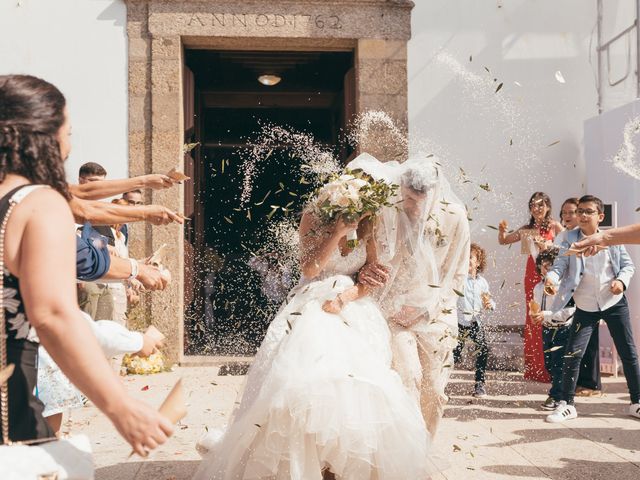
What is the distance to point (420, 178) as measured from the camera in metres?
4.31

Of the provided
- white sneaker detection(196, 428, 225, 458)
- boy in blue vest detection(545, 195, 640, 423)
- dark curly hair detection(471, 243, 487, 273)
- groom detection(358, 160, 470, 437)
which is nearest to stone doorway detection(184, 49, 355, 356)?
dark curly hair detection(471, 243, 487, 273)

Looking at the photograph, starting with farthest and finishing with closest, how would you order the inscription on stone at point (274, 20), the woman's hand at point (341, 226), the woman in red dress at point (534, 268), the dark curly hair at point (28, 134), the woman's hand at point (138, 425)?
the inscription on stone at point (274, 20)
the woman in red dress at point (534, 268)
the woman's hand at point (341, 226)
the dark curly hair at point (28, 134)
the woman's hand at point (138, 425)

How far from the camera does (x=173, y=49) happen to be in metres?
8.41

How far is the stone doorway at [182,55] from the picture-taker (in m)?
8.34

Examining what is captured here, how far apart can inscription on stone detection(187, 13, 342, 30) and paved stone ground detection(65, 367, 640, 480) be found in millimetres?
4110

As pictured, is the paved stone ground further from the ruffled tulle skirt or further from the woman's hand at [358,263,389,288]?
the woman's hand at [358,263,389,288]

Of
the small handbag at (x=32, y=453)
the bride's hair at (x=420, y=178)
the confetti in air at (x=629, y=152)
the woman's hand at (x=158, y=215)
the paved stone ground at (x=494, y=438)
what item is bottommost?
the paved stone ground at (x=494, y=438)

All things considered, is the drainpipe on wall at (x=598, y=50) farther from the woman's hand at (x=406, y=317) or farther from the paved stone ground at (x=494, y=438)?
the woman's hand at (x=406, y=317)

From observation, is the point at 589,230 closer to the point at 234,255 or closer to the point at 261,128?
the point at 234,255

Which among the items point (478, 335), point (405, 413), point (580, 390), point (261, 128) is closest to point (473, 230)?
point (478, 335)

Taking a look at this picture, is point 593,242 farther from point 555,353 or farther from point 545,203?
point 545,203

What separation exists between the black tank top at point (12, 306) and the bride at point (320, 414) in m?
1.76

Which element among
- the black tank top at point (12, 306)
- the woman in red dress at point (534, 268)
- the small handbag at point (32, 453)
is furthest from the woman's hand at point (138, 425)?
the woman in red dress at point (534, 268)

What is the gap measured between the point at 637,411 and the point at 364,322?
3.04 metres
